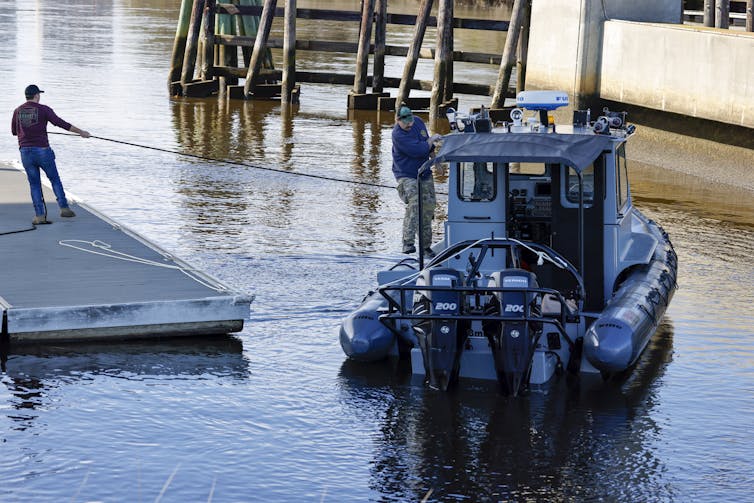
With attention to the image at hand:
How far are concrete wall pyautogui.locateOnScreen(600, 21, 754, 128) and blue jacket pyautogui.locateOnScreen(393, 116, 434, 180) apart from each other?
8306 mm

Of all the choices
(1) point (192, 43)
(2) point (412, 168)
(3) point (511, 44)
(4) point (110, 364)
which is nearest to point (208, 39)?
(1) point (192, 43)

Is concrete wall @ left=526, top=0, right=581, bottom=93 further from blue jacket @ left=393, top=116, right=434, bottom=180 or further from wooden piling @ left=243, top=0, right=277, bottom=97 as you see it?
blue jacket @ left=393, top=116, right=434, bottom=180

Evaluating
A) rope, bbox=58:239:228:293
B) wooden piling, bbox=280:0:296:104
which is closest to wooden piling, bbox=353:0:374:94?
wooden piling, bbox=280:0:296:104

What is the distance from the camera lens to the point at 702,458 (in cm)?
968

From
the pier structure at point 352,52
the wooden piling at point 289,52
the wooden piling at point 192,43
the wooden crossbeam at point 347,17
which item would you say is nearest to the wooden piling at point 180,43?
the pier structure at point 352,52

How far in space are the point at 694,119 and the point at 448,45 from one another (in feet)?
21.8

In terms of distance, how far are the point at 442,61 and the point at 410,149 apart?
13.8 m

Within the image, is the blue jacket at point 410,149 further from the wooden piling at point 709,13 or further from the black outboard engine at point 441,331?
the wooden piling at point 709,13

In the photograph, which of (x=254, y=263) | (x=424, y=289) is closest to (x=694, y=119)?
(x=254, y=263)

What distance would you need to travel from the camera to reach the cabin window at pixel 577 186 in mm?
11953

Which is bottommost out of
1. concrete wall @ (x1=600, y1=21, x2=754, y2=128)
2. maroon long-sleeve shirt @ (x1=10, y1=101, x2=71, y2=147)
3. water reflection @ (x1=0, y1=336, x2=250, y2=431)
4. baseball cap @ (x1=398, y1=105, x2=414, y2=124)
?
water reflection @ (x1=0, y1=336, x2=250, y2=431)

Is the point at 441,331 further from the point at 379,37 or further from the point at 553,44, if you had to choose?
the point at 379,37

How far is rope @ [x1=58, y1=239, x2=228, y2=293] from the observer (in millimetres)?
12606

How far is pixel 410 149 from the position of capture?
47.5ft
